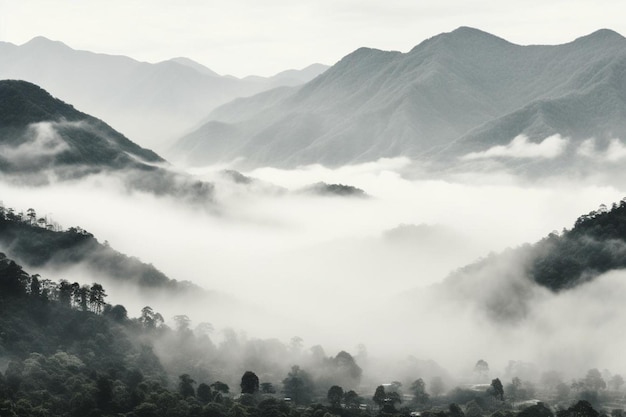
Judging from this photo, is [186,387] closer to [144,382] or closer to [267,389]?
[144,382]

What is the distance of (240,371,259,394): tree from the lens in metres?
176

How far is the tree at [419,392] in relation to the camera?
181 meters

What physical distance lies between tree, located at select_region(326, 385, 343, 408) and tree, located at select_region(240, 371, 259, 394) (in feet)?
50.3

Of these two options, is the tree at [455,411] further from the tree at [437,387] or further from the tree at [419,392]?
the tree at [437,387]

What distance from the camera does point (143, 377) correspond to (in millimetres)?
167500

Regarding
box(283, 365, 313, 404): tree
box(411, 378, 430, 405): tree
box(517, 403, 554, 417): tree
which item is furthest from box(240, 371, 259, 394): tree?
box(517, 403, 554, 417): tree

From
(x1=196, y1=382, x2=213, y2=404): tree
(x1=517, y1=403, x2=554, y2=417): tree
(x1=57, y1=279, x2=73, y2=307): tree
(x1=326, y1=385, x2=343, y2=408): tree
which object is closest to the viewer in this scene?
(x1=517, y1=403, x2=554, y2=417): tree

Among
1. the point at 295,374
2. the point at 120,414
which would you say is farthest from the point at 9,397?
the point at 295,374

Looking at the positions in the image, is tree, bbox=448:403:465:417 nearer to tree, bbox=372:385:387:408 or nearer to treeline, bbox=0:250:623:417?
treeline, bbox=0:250:623:417

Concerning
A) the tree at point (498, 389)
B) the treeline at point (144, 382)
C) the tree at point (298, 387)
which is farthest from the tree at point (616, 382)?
the tree at point (298, 387)

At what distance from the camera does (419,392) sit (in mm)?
182750

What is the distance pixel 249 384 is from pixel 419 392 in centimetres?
3649

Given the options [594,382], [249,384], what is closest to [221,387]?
[249,384]

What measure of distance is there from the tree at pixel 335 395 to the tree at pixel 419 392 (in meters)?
17.6
